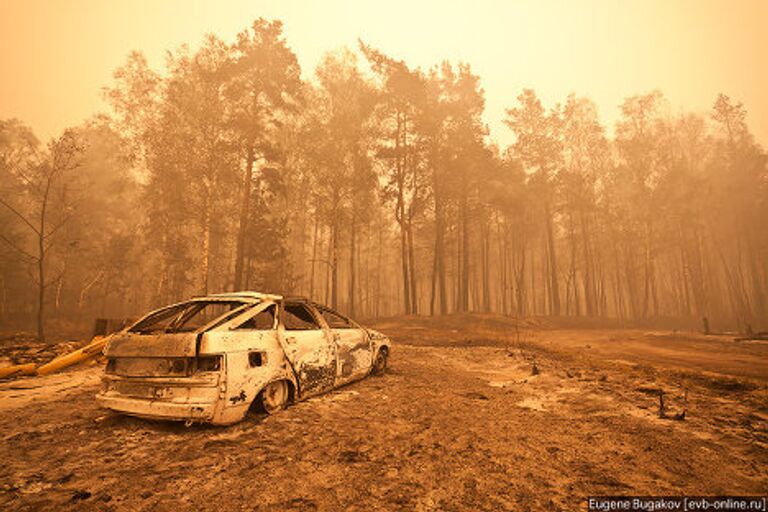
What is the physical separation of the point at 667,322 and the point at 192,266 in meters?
36.0

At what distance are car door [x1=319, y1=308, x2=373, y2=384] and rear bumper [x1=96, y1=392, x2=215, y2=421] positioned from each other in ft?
7.43

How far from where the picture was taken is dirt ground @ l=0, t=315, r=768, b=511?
8.58 feet

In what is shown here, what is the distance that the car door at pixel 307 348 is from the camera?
470 centimetres

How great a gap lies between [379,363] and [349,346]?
1.32 m

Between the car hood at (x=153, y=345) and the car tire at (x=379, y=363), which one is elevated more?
the car hood at (x=153, y=345)

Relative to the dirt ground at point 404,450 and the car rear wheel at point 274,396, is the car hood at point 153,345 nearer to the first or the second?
the dirt ground at point 404,450

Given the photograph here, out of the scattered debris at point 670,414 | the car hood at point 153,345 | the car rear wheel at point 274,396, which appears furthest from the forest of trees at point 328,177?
the scattered debris at point 670,414

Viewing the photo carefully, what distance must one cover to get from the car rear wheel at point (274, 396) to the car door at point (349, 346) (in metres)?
1.12

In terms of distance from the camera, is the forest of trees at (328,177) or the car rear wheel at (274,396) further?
the forest of trees at (328,177)

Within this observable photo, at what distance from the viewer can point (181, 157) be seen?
19.2m

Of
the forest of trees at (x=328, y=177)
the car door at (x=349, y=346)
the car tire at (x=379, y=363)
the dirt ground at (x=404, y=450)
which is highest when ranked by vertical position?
the forest of trees at (x=328, y=177)

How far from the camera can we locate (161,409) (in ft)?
12.1

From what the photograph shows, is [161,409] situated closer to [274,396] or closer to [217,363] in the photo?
[217,363]

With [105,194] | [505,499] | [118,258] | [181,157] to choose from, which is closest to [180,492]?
[505,499]
